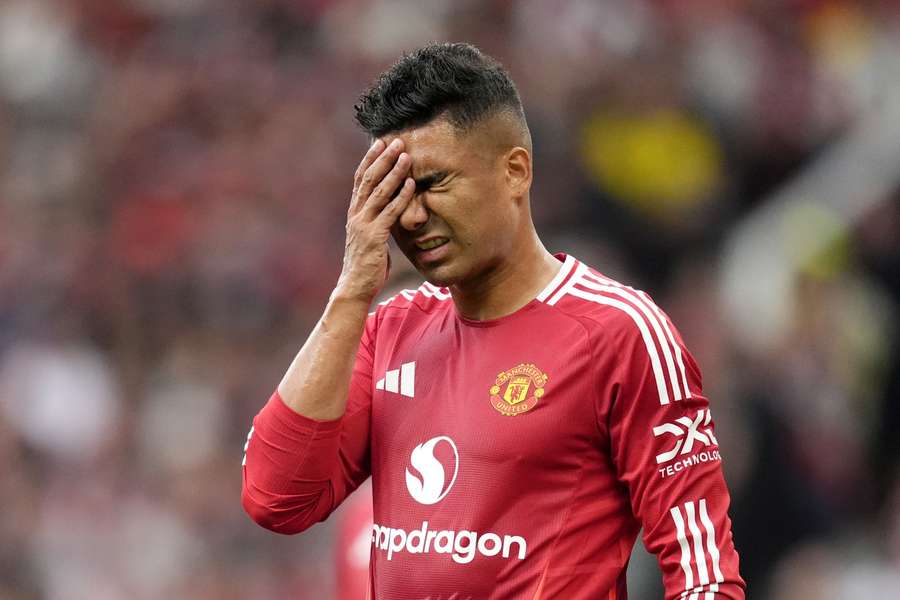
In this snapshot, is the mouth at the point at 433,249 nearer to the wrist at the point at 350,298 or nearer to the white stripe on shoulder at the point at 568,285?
the wrist at the point at 350,298

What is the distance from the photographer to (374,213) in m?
3.03

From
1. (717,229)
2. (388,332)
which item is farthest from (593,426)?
(717,229)

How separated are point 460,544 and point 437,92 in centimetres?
89

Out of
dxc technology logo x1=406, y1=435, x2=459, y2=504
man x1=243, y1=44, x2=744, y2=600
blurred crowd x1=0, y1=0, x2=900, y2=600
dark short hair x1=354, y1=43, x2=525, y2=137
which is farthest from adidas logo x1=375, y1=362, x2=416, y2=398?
blurred crowd x1=0, y1=0, x2=900, y2=600

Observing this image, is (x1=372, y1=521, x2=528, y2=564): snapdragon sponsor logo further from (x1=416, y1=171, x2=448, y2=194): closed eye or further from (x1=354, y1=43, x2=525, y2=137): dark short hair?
(x1=354, y1=43, x2=525, y2=137): dark short hair

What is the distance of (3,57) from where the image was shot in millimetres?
9445

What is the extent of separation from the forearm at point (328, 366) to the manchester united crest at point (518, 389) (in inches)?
11.8

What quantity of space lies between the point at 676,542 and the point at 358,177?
95 cm

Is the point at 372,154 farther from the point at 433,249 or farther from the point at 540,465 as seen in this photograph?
the point at 540,465

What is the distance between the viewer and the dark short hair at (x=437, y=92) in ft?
9.79

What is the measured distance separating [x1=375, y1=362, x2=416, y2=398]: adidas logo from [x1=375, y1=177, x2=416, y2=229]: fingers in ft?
1.09

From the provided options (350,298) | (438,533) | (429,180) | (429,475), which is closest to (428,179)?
(429,180)

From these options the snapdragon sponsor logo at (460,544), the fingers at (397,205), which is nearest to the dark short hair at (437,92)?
the fingers at (397,205)

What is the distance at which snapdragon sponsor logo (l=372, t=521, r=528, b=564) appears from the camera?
292cm
